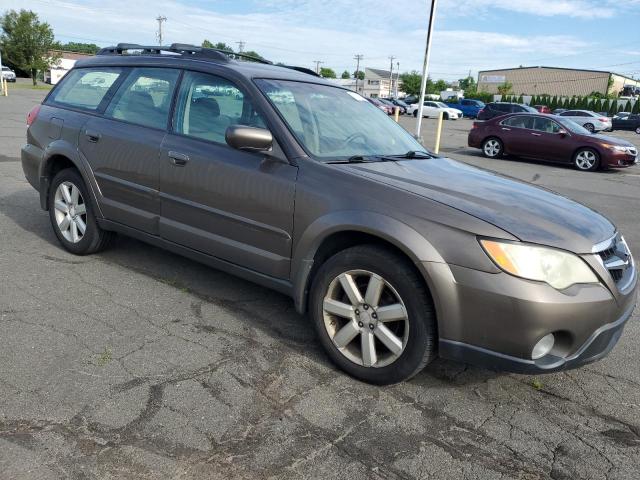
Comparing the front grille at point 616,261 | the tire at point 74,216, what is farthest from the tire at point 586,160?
the tire at point 74,216

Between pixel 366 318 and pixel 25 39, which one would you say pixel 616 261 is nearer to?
pixel 366 318

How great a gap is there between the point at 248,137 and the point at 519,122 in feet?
47.6

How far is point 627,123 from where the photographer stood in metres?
37.3

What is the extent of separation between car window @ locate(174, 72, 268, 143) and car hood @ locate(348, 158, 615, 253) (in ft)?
2.94

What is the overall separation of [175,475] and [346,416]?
34.6 inches

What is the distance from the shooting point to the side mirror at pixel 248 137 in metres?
3.26

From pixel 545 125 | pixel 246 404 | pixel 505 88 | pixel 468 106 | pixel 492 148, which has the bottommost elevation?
pixel 246 404

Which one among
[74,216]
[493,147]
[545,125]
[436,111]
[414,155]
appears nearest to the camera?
[414,155]

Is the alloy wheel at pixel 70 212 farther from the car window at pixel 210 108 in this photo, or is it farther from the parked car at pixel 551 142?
the parked car at pixel 551 142

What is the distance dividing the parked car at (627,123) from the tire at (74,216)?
1571 inches

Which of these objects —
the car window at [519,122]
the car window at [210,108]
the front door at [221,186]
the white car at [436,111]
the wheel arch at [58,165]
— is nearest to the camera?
the front door at [221,186]

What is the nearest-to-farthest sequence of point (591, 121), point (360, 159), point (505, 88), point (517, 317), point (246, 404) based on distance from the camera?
1. point (517, 317)
2. point (246, 404)
3. point (360, 159)
4. point (591, 121)
5. point (505, 88)

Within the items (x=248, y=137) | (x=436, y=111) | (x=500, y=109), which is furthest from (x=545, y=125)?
(x=436, y=111)

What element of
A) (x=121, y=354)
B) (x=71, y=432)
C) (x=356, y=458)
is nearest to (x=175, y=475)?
(x=71, y=432)
